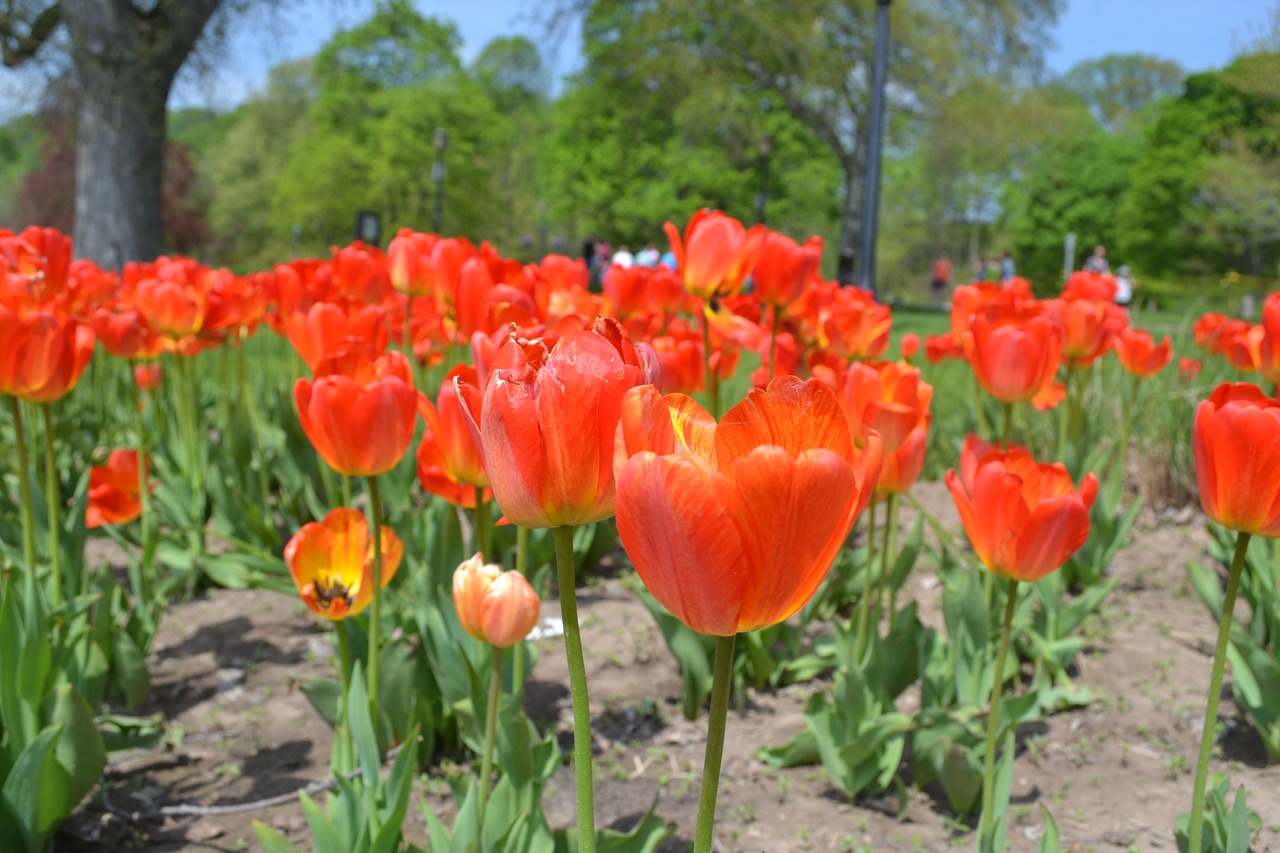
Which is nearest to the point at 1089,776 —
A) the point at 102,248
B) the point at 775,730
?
the point at 775,730

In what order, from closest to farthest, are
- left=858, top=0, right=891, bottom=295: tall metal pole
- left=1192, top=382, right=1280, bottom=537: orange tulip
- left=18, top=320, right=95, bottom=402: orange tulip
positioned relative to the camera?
1. left=1192, top=382, right=1280, bottom=537: orange tulip
2. left=18, top=320, right=95, bottom=402: orange tulip
3. left=858, top=0, right=891, bottom=295: tall metal pole

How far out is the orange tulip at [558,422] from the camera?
729mm

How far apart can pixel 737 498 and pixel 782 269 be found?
76.8 inches

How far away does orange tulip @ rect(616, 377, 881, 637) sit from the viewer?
0.63 meters

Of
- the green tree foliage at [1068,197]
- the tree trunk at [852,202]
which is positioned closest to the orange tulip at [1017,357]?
the tree trunk at [852,202]

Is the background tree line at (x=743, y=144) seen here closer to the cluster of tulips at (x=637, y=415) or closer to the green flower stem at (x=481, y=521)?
the cluster of tulips at (x=637, y=415)

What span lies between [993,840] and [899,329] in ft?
55.3

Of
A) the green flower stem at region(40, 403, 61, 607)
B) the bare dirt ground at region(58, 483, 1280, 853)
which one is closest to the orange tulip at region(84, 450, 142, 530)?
the bare dirt ground at region(58, 483, 1280, 853)

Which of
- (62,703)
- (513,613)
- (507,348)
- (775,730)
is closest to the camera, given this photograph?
(507,348)

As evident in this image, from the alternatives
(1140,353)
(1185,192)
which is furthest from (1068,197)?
(1140,353)

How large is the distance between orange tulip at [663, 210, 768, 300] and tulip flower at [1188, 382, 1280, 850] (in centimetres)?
126

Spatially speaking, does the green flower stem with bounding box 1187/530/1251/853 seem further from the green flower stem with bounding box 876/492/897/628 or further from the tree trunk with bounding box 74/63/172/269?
the tree trunk with bounding box 74/63/172/269

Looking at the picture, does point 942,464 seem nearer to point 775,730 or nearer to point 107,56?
point 775,730

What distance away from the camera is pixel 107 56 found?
9.75 metres
